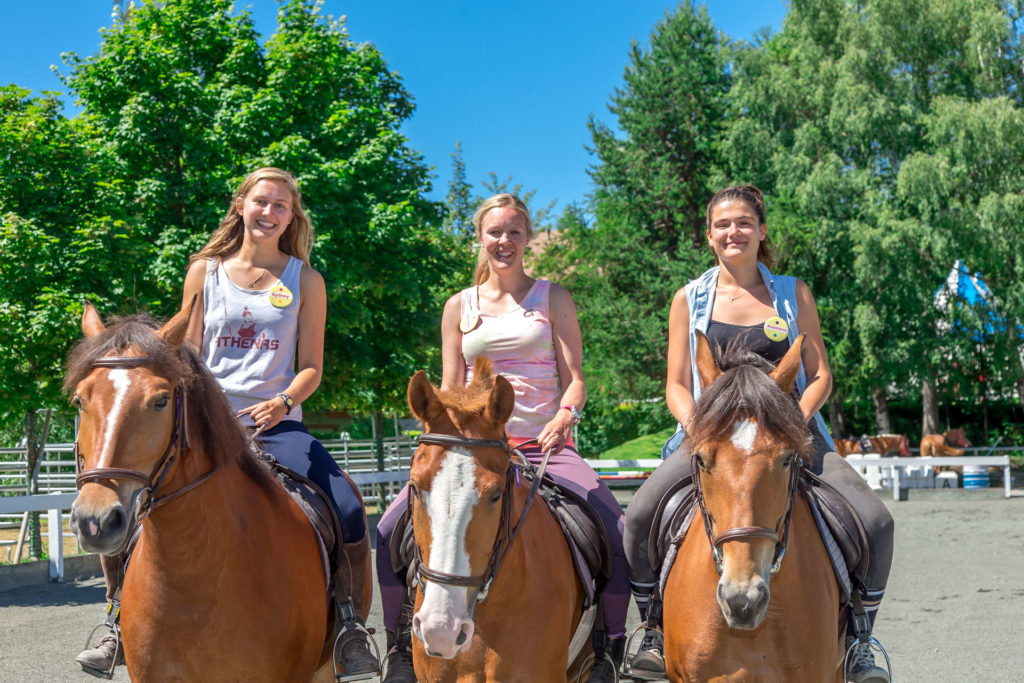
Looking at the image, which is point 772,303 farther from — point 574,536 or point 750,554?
point 750,554

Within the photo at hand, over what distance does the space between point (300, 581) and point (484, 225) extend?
205cm

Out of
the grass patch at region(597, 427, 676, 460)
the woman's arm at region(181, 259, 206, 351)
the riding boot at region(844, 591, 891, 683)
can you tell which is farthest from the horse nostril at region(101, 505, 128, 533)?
the grass patch at region(597, 427, 676, 460)

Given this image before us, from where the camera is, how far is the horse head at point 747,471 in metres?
3.21

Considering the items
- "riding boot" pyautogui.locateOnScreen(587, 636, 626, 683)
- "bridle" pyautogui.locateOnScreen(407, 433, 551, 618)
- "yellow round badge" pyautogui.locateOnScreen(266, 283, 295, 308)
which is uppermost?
"yellow round badge" pyautogui.locateOnScreen(266, 283, 295, 308)

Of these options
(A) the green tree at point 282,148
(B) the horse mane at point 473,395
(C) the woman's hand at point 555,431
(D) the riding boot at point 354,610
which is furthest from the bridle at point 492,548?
(A) the green tree at point 282,148

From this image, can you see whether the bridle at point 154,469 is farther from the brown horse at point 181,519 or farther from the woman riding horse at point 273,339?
the woman riding horse at point 273,339

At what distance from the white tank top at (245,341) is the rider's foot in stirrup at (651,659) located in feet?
7.41

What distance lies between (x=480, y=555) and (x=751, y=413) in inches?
46.5

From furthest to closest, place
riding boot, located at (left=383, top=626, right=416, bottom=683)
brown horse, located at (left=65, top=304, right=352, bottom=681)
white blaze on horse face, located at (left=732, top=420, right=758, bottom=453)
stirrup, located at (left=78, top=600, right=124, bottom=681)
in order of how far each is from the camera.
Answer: riding boot, located at (left=383, top=626, right=416, bottom=683) → stirrup, located at (left=78, top=600, right=124, bottom=681) → white blaze on horse face, located at (left=732, top=420, right=758, bottom=453) → brown horse, located at (left=65, top=304, right=352, bottom=681)

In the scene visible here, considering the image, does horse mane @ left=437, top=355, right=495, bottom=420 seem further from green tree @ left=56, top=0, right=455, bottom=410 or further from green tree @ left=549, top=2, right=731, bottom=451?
green tree @ left=549, top=2, right=731, bottom=451

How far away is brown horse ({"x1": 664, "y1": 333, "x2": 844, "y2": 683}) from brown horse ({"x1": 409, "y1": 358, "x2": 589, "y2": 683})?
59cm

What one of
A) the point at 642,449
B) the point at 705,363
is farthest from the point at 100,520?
the point at 642,449

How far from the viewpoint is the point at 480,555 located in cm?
324

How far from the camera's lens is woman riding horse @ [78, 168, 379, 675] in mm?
4484
